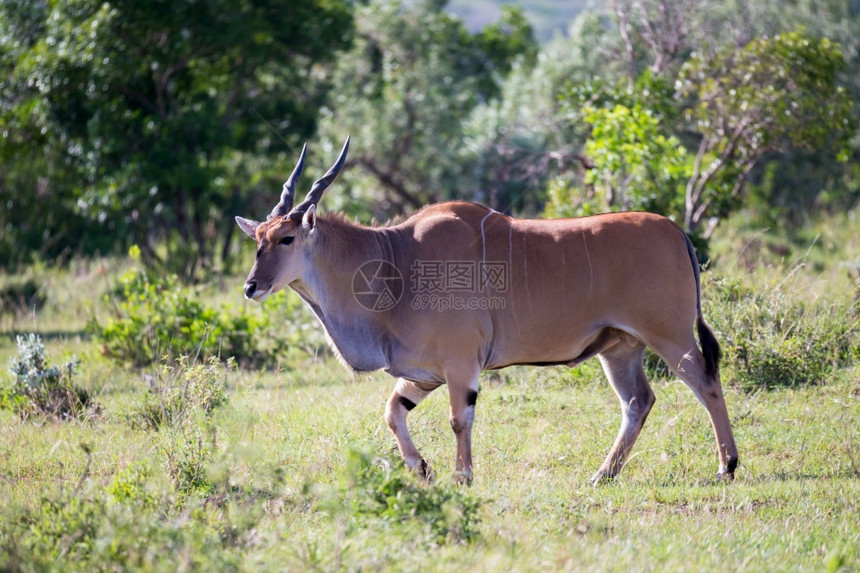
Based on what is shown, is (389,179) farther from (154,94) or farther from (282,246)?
(282,246)

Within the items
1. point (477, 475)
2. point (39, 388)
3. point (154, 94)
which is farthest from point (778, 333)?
point (154, 94)

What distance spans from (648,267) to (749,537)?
169 centimetres

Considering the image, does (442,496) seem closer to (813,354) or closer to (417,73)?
(813,354)

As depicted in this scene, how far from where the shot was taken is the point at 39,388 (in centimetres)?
728

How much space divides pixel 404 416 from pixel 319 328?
12.5ft

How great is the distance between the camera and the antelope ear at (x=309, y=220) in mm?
5414

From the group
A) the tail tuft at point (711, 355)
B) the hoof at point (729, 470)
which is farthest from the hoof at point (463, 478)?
the tail tuft at point (711, 355)

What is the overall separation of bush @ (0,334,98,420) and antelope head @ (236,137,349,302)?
241 centimetres

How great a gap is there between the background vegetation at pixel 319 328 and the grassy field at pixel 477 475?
0.02 meters

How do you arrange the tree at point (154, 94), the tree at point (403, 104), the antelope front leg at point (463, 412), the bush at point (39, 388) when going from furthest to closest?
the tree at point (403, 104) < the tree at point (154, 94) < the bush at point (39, 388) < the antelope front leg at point (463, 412)

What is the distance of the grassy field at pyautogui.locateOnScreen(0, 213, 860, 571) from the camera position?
3.98 metres

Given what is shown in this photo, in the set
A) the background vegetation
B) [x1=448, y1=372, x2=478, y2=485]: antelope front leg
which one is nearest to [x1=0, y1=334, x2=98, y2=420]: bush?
the background vegetation

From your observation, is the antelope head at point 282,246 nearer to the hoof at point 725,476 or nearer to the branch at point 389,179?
the hoof at point 725,476

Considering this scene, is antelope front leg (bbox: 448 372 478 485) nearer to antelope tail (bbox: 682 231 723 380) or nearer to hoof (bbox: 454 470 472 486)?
hoof (bbox: 454 470 472 486)
